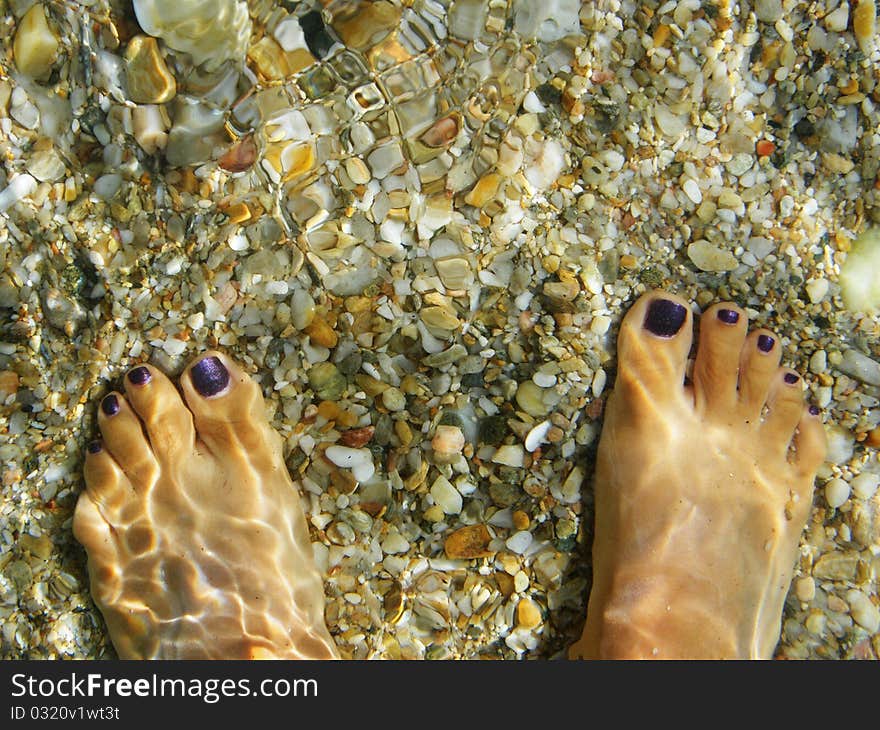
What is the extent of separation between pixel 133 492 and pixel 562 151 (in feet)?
5.81

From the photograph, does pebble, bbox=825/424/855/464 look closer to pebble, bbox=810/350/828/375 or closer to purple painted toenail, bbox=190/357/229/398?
pebble, bbox=810/350/828/375

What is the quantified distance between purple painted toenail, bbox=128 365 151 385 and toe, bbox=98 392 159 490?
0.08m

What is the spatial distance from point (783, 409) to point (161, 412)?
80.1 inches

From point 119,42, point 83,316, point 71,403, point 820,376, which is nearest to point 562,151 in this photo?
point 820,376

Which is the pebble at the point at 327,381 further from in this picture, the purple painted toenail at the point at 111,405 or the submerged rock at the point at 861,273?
the submerged rock at the point at 861,273

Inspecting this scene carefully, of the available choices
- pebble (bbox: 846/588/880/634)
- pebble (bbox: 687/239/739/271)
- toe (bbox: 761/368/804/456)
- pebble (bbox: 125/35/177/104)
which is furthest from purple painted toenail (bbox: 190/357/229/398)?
pebble (bbox: 846/588/880/634)

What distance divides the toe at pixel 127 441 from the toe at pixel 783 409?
2.05 meters

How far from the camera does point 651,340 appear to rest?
2350 mm

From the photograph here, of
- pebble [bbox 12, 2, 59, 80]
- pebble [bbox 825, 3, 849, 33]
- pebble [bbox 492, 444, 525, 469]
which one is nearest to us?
pebble [bbox 12, 2, 59, 80]

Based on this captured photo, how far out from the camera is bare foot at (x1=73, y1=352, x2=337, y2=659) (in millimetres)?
2385

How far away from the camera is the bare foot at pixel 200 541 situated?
2385 mm

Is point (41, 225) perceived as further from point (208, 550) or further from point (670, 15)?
point (670, 15)

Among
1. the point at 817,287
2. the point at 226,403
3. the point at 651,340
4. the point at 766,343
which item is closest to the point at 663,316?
the point at 651,340

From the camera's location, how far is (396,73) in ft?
7.28
